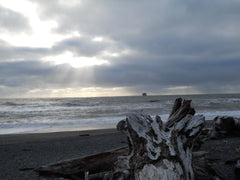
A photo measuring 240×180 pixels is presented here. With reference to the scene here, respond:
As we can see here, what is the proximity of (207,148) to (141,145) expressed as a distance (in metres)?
3.18

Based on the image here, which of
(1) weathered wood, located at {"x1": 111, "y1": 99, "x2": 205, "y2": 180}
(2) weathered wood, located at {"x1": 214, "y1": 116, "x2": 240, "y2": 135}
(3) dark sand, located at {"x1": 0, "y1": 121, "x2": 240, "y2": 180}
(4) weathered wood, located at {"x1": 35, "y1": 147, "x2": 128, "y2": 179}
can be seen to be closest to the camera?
(1) weathered wood, located at {"x1": 111, "y1": 99, "x2": 205, "y2": 180}

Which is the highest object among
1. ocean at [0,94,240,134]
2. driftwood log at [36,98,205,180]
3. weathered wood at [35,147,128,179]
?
driftwood log at [36,98,205,180]

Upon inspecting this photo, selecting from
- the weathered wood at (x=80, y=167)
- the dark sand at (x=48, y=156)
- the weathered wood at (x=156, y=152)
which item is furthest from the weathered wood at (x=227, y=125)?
the weathered wood at (x=80, y=167)

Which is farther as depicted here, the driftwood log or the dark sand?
the dark sand

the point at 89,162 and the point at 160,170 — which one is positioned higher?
the point at 160,170

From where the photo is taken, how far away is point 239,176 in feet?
8.39

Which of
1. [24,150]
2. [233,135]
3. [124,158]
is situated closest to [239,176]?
[124,158]

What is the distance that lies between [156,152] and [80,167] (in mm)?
1315

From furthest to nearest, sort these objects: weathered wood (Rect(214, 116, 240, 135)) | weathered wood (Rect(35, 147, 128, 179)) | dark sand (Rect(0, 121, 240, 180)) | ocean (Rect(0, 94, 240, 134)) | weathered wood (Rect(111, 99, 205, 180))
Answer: ocean (Rect(0, 94, 240, 134))
weathered wood (Rect(214, 116, 240, 135))
dark sand (Rect(0, 121, 240, 180))
weathered wood (Rect(35, 147, 128, 179))
weathered wood (Rect(111, 99, 205, 180))

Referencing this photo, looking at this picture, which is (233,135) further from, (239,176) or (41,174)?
(41,174)

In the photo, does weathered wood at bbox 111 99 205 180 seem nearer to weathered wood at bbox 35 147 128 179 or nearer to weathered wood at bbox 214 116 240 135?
weathered wood at bbox 35 147 128 179

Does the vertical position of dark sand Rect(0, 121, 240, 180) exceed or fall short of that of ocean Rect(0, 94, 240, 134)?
it exceeds it

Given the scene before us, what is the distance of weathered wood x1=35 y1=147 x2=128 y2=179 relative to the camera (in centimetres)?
269

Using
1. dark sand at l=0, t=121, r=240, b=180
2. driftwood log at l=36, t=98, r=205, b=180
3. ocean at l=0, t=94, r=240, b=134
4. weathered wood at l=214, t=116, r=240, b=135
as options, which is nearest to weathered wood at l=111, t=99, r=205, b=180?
driftwood log at l=36, t=98, r=205, b=180
